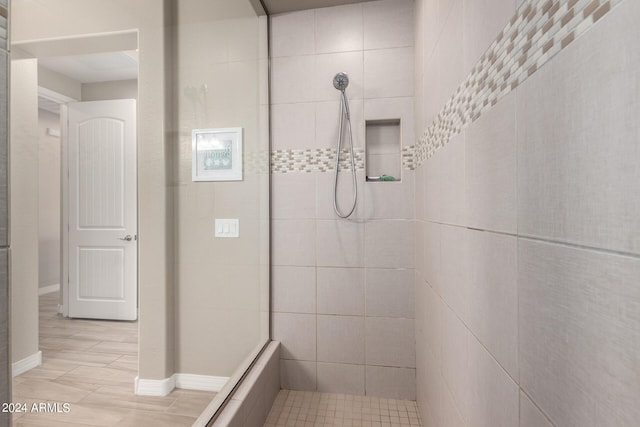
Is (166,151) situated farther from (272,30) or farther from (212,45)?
(272,30)

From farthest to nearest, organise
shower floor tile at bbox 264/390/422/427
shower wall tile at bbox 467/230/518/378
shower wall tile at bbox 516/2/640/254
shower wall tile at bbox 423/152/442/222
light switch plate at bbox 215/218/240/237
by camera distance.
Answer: shower floor tile at bbox 264/390/422/427
light switch plate at bbox 215/218/240/237
shower wall tile at bbox 423/152/442/222
shower wall tile at bbox 467/230/518/378
shower wall tile at bbox 516/2/640/254

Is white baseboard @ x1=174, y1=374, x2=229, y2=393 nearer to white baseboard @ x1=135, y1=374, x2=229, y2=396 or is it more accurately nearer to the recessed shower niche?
white baseboard @ x1=135, y1=374, x2=229, y2=396

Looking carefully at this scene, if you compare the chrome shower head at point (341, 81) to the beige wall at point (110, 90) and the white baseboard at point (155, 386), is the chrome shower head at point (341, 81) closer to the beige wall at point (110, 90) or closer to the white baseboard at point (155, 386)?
the beige wall at point (110, 90)

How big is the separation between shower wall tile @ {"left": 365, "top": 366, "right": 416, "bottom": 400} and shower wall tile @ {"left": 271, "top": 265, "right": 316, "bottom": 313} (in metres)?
0.55

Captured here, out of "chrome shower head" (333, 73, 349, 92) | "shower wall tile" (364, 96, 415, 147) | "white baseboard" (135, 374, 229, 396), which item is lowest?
"white baseboard" (135, 374, 229, 396)

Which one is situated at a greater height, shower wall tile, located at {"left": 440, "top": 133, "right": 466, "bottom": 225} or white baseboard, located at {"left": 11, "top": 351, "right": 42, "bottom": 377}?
shower wall tile, located at {"left": 440, "top": 133, "right": 466, "bottom": 225}

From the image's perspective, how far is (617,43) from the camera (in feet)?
1.22

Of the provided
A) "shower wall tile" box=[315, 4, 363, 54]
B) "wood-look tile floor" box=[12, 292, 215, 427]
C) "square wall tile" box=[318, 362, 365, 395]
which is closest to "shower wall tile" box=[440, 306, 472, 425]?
"square wall tile" box=[318, 362, 365, 395]

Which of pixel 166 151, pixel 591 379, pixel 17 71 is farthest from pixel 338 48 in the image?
pixel 591 379

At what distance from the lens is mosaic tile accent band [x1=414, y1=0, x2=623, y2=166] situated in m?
0.45

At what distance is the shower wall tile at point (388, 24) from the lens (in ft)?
6.41

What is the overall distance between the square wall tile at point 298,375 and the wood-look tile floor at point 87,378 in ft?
3.44

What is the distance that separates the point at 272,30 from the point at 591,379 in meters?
2.32

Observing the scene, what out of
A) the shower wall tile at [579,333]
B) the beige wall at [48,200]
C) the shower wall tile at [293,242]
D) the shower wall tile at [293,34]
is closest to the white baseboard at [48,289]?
the beige wall at [48,200]
